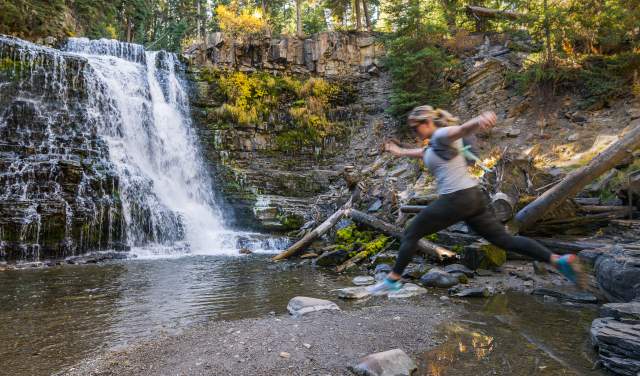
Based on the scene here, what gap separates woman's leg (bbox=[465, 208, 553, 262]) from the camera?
11.6ft

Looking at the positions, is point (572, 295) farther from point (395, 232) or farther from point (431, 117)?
point (395, 232)

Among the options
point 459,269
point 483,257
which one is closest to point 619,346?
point 459,269

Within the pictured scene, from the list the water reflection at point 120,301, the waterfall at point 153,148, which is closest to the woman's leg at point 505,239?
the water reflection at point 120,301

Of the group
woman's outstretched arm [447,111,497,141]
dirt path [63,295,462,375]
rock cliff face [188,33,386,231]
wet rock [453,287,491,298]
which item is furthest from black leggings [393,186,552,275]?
rock cliff face [188,33,386,231]

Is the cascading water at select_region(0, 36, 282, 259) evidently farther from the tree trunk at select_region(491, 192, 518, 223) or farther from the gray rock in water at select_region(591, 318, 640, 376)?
the gray rock in water at select_region(591, 318, 640, 376)

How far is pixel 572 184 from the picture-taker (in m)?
7.36

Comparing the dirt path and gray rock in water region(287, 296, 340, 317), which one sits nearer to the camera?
A: the dirt path

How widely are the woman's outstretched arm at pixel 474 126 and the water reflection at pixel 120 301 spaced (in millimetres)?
3529

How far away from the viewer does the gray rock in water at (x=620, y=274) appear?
421 cm

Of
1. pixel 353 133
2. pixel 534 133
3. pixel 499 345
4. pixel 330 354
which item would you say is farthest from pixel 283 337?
pixel 353 133

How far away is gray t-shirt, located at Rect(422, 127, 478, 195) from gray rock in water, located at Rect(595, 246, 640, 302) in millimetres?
2358

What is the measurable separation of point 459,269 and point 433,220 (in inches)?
165

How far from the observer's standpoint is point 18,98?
15273 millimetres

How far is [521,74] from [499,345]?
49.5ft
